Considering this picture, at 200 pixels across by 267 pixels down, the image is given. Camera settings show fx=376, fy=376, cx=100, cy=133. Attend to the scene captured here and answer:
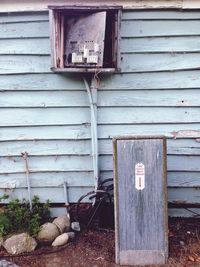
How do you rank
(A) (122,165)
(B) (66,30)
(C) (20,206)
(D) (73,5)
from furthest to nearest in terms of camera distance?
(C) (20,206) → (B) (66,30) → (D) (73,5) → (A) (122,165)

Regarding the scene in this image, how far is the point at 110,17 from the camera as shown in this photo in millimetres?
3830

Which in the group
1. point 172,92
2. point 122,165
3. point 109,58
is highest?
point 109,58

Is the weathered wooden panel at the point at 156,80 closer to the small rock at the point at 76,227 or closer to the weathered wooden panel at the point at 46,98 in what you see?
the weathered wooden panel at the point at 46,98

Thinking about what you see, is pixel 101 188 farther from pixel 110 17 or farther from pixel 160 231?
pixel 110 17

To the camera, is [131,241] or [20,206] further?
[20,206]

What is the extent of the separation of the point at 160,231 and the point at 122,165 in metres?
0.68

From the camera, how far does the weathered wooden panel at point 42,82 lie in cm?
394

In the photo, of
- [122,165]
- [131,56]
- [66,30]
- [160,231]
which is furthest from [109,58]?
[160,231]

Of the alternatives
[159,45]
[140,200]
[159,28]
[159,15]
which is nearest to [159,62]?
[159,45]

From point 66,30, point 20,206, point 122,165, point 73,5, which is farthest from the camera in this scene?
point 20,206

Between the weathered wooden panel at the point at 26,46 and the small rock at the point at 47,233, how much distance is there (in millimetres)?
1790

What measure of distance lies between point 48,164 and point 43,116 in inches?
21.0

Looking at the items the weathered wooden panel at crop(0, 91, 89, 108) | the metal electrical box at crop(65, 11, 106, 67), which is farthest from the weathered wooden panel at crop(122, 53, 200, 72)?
the weathered wooden panel at crop(0, 91, 89, 108)

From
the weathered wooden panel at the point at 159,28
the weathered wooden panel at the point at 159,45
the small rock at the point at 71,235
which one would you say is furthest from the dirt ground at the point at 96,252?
the weathered wooden panel at the point at 159,28
